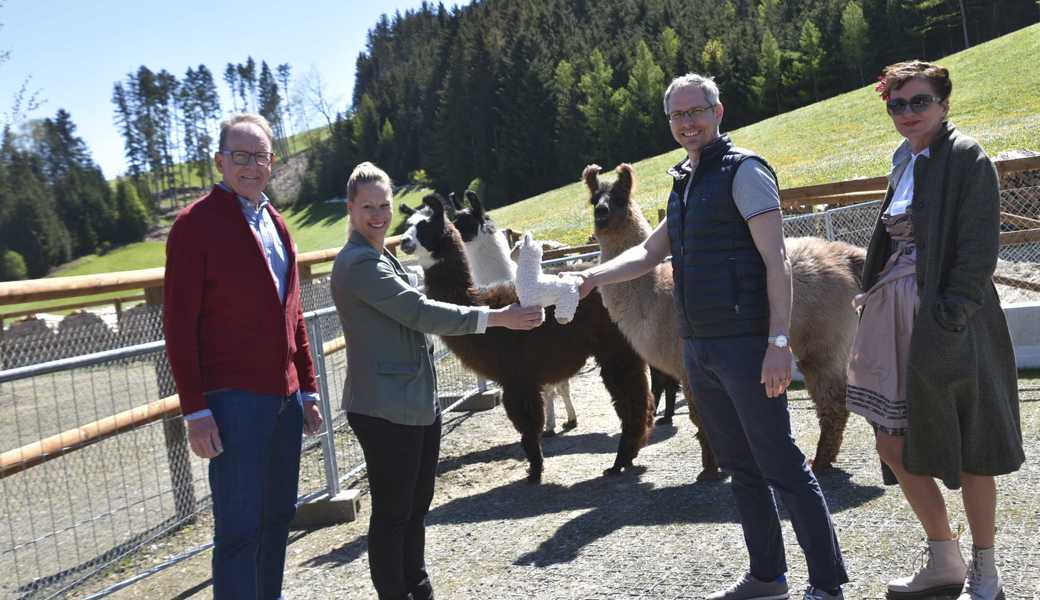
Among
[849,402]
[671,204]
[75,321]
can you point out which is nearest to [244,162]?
[671,204]

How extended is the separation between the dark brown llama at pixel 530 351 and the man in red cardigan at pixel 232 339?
8.39 ft

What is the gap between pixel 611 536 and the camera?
176 inches

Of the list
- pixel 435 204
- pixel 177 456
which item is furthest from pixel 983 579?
pixel 177 456

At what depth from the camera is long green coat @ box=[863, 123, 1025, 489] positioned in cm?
279

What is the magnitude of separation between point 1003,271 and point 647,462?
18.3 ft

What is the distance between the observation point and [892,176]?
3.27m

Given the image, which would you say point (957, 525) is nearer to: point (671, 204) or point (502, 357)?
point (671, 204)

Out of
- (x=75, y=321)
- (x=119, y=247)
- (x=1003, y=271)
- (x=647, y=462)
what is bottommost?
(x=647, y=462)

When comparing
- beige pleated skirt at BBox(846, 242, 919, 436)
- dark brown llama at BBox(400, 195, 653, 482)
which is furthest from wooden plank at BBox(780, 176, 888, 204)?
beige pleated skirt at BBox(846, 242, 919, 436)

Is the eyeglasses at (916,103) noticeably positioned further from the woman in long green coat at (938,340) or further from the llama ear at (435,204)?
the llama ear at (435,204)

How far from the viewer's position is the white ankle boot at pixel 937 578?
321 cm

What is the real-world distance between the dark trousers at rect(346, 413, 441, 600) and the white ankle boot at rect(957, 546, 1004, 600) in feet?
6.73

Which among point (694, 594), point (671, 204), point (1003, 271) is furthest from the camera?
point (1003, 271)

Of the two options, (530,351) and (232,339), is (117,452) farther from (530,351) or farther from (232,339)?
(232,339)
